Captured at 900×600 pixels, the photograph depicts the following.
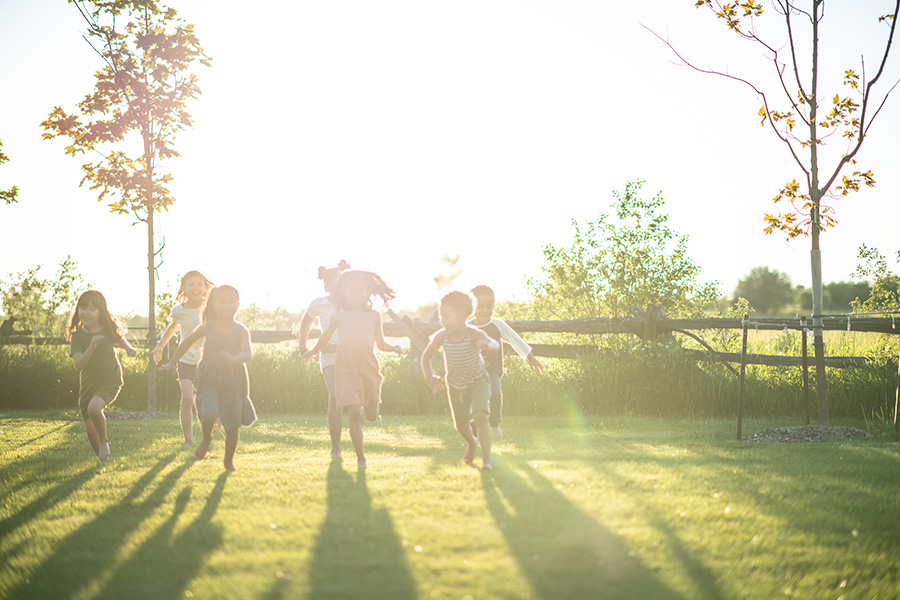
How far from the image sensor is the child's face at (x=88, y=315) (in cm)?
693

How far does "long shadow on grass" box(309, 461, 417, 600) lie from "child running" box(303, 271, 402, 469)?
55.1 inches

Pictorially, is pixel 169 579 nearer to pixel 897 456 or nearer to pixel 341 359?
pixel 341 359

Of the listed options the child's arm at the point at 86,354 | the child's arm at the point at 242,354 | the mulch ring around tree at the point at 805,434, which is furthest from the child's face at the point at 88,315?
the mulch ring around tree at the point at 805,434

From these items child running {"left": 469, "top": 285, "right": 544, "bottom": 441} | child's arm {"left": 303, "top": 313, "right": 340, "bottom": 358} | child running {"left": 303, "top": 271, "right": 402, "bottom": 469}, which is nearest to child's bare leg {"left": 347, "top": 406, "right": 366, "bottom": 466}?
child running {"left": 303, "top": 271, "right": 402, "bottom": 469}

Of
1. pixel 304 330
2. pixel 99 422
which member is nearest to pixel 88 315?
pixel 99 422

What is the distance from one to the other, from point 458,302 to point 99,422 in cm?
357

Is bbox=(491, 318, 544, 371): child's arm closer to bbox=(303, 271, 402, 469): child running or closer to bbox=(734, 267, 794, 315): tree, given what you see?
bbox=(303, 271, 402, 469): child running

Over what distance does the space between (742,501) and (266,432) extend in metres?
6.35

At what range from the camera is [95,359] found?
22.8 ft

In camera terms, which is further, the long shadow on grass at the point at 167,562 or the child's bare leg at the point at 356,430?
the child's bare leg at the point at 356,430

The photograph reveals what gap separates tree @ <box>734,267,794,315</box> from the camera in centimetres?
9469

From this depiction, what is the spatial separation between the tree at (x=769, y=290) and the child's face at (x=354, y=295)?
314 ft

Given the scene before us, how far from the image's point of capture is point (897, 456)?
21.4 ft

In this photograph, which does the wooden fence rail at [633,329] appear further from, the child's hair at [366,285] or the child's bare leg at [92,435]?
the child's bare leg at [92,435]
